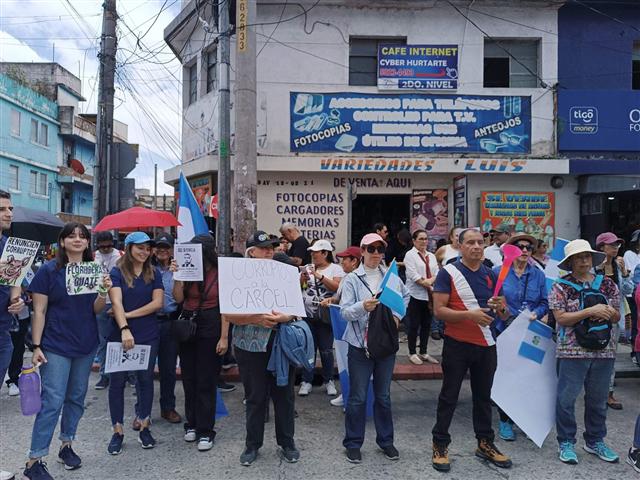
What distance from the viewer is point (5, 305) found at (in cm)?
368

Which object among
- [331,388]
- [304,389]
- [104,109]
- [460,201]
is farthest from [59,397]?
[460,201]

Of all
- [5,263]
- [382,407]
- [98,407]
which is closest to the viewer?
[5,263]

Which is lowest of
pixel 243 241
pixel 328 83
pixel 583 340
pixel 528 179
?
pixel 583 340

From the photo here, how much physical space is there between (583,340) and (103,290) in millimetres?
4040

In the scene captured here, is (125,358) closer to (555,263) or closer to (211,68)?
(555,263)

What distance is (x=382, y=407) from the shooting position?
4.16m

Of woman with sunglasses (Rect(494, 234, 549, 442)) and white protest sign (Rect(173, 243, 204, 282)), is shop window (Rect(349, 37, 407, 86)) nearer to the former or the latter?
woman with sunglasses (Rect(494, 234, 549, 442))

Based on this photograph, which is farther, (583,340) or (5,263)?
(583,340)

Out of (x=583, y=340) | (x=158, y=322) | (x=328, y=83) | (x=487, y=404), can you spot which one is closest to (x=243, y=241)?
(x=158, y=322)

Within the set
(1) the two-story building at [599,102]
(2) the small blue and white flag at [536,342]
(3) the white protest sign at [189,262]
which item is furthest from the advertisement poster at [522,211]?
(3) the white protest sign at [189,262]

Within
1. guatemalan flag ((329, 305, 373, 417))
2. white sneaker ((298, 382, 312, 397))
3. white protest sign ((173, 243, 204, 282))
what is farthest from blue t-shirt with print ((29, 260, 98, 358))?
white sneaker ((298, 382, 312, 397))

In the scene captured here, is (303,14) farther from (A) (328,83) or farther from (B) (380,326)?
(B) (380,326)

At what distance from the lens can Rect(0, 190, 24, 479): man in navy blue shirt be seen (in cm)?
366

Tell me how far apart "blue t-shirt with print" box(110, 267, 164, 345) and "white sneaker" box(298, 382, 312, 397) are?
86.2 inches
